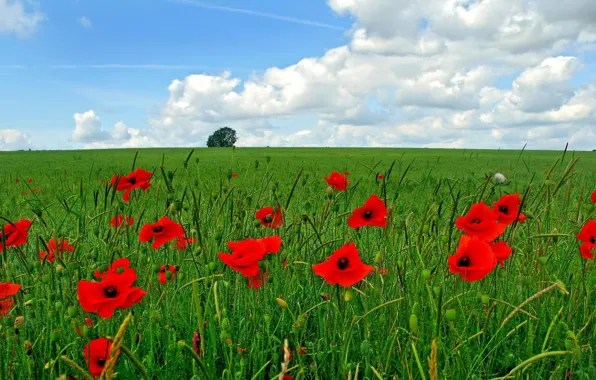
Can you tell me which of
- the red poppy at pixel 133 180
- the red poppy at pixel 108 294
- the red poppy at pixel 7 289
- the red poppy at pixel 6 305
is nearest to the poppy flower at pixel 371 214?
the red poppy at pixel 108 294

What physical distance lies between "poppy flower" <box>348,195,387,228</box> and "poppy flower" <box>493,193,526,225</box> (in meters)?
0.46

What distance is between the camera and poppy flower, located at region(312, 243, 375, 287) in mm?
1459

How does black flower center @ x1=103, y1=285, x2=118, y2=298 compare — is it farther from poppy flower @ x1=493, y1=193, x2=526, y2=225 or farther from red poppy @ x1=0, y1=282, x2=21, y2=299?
poppy flower @ x1=493, y1=193, x2=526, y2=225

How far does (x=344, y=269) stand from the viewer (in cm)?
151

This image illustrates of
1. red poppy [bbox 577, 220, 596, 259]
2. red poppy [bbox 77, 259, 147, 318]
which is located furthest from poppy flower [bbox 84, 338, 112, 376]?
red poppy [bbox 577, 220, 596, 259]

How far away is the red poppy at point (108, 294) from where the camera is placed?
1.44 meters

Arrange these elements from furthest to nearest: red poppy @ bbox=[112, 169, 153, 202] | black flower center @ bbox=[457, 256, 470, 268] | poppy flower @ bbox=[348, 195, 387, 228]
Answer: red poppy @ bbox=[112, 169, 153, 202] < poppy flower @ bbox=[348, 195, 387, 228] < black flower center @ bbox=[457, 256, 470, 268]

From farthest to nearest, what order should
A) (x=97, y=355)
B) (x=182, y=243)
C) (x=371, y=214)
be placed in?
(x=182, y=243) < (x=371, y=214) < (x=97, y=355)

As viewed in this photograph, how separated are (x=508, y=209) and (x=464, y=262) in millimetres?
557

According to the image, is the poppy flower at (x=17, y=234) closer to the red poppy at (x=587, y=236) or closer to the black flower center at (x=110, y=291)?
the black flower center at (x=110, y=291)

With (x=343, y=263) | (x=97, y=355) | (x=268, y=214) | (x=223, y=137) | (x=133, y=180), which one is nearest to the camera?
(x=97, y=355)

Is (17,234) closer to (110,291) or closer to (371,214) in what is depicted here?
(110,291)

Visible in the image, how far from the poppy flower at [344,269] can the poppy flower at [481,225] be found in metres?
0.49

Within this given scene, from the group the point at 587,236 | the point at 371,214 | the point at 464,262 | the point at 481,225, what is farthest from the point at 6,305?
the point at 587,236
